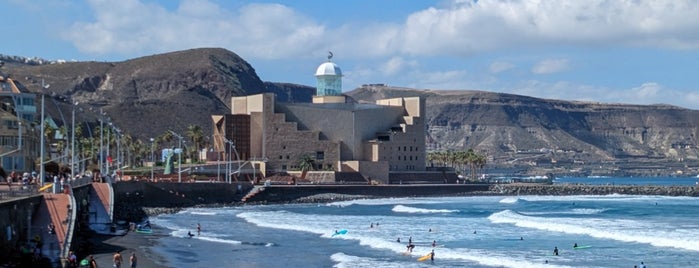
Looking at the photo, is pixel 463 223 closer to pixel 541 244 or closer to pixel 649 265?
pixel 541 244

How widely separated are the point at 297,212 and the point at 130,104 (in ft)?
399

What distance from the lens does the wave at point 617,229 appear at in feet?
179

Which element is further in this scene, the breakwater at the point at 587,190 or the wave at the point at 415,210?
the breakwater at the point at 587,190

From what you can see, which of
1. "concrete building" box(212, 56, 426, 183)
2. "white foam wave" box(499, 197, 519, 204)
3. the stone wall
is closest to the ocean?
the stone wall

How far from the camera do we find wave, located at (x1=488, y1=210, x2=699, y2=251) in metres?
54.5

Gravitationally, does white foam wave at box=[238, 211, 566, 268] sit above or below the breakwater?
below

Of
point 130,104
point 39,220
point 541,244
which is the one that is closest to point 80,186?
point 39,220

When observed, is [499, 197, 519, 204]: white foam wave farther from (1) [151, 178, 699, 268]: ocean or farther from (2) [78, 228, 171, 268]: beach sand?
(2) [78, 228, 171, 268]: beach sand

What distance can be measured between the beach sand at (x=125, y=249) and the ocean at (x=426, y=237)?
0.83 m

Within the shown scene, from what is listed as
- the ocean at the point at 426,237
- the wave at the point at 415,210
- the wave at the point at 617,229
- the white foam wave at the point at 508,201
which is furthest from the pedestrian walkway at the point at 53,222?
the white foam wave at the point at 508,201

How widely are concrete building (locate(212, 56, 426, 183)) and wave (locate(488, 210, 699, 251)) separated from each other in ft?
129

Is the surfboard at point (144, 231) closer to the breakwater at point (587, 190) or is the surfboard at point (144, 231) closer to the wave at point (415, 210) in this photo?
the wave at point (415, 210)

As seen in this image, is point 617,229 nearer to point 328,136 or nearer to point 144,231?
point 144,231

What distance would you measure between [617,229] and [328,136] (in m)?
57.5
